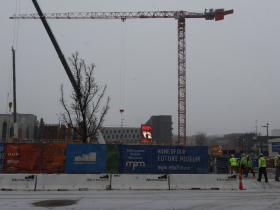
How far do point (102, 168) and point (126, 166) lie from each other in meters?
1.39

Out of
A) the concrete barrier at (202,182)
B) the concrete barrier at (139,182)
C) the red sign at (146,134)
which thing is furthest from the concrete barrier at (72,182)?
the red sign at (146,134)

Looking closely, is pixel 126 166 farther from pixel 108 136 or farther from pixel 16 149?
pixel 108 136

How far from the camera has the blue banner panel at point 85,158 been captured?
1616 centimetres

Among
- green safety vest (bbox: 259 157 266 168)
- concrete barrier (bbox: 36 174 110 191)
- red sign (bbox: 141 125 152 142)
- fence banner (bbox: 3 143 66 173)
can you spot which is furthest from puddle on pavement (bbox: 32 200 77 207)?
red sign (bbox: 141 125 152 142)

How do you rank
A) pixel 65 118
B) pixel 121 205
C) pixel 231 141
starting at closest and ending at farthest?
1. pixel 121 205
2. pixel 65 118
3. pixel 231 141

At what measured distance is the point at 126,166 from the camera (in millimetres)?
16453

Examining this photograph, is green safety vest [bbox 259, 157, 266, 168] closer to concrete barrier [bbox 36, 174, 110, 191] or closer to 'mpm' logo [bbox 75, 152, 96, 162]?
concrete barrier [bbox 36, 174, 110, 191]

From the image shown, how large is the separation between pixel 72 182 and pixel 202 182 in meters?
6.39

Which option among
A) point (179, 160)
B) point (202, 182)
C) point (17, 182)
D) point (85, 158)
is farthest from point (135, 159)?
point (17, 182)

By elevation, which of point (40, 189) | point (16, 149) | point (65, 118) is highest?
point (65, 118)

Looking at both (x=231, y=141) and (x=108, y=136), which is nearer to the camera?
(x=231, y=141)

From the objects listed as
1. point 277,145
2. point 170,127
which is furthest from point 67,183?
point 170,127

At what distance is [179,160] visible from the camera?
1678 cm

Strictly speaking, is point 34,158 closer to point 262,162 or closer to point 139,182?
point 139,182
